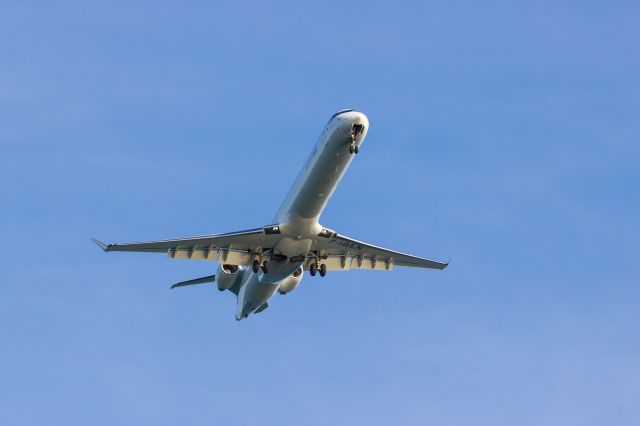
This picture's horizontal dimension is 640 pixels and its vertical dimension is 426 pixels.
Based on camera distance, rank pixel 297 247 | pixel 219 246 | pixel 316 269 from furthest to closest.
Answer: pixel 316 269 < pixel 219 246 < pixel 297 247

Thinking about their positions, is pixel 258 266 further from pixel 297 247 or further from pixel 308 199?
pixel 308 199

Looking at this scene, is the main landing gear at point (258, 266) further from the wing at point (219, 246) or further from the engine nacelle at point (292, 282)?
the engine nacelle at point (292, 282)

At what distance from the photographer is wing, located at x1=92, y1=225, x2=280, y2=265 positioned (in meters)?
58.3

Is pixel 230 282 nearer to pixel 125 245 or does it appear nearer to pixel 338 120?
pixel 125 245

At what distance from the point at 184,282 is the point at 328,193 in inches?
530

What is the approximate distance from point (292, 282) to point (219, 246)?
5073mm

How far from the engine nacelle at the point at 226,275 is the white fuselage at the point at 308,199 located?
98cm

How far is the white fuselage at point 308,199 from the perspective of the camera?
53438 mm

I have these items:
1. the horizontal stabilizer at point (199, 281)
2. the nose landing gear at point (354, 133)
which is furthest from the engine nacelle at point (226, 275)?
the nose landing gear at point (354, 133)

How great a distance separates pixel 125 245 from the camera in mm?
57719

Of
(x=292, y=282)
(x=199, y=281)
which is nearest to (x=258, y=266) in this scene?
(x=292, y=282)

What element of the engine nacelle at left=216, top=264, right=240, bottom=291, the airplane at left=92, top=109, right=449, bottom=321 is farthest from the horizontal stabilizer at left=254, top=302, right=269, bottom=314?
the engine nacelle at left=216, top=264, right=240, bottom=291

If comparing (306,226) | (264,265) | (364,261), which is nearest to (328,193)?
(306,226)

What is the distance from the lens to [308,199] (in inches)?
2199
